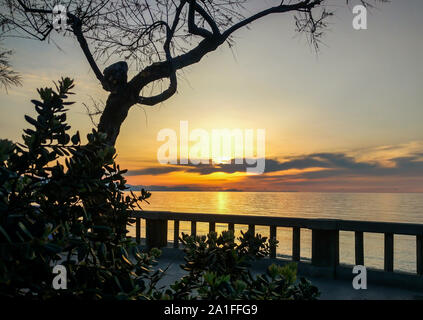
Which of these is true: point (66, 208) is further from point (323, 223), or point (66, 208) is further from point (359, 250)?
point (359, 250)

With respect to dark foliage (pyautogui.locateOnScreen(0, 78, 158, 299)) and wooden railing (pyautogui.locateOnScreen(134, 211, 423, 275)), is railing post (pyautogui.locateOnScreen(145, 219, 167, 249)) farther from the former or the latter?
dark foliage (pyautogui.locateOnScreen(0, 78, 158, 299))

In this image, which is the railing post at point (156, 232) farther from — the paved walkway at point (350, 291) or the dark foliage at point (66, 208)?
the dark foliage at point (66, 208)

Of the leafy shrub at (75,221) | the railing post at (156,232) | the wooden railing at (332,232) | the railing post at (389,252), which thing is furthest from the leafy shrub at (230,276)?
the railing post at (156,232)

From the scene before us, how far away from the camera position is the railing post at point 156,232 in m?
7.60

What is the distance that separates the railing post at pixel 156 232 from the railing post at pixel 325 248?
124 inches

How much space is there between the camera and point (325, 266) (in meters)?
5.98

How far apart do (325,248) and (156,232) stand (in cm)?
347

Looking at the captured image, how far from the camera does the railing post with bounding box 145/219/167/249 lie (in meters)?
→ 7.60

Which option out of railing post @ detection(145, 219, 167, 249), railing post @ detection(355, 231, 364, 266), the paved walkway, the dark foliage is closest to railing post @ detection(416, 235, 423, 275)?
the paved walkway

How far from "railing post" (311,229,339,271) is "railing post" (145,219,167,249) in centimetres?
316

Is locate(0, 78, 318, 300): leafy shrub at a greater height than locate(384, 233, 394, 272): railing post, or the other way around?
locate(0, 78, 318, 300): leafy shrub

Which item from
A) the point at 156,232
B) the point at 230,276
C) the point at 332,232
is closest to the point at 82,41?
the point at 156,232
